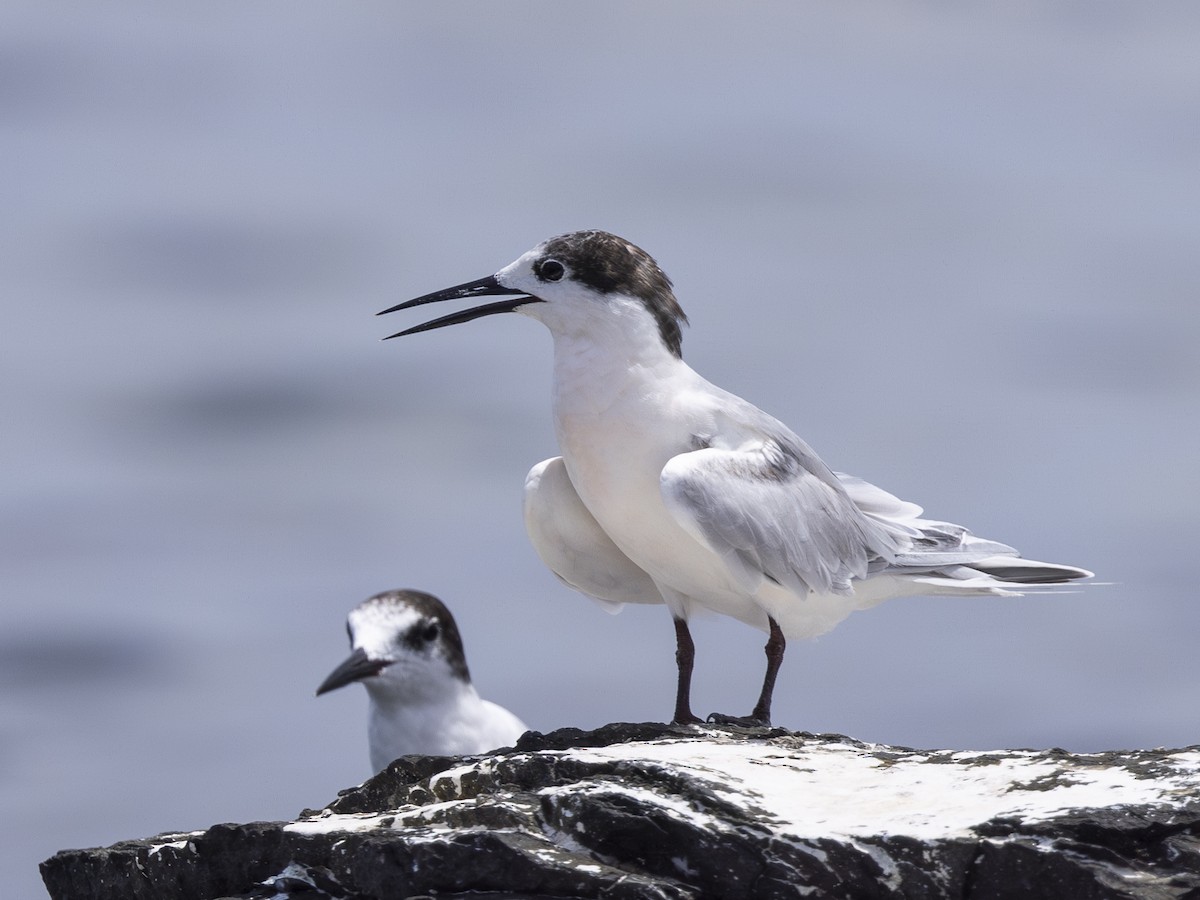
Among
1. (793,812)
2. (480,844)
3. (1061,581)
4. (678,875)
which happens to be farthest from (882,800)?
(1061,581)

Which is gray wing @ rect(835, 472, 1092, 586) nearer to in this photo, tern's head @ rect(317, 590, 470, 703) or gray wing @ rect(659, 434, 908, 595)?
gray wing @ rect(659, 434, 908, 595)

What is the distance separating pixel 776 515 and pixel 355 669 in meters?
5.57

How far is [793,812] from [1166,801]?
952mm

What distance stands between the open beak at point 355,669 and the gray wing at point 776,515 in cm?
500

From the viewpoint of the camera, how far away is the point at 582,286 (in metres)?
6.72

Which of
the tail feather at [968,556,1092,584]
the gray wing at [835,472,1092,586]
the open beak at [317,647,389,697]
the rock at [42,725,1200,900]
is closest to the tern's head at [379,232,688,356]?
the gray wing at [835,472,1092,586]

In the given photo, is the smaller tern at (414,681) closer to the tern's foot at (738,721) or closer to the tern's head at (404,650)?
the tern's head at (404,650)

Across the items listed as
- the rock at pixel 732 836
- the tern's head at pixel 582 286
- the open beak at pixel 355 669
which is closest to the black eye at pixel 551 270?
the tern's head at pixel 582 286

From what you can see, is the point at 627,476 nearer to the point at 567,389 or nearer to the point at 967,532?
the point at 567,389

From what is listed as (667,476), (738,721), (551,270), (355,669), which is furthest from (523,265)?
(355,669)

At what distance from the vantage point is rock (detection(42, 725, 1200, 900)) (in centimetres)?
438

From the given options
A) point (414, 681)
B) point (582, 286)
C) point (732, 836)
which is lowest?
point (732, 836)

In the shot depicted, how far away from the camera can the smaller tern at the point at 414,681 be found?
464 inches

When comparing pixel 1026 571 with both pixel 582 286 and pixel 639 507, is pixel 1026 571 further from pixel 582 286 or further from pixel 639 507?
pixel 582 286
